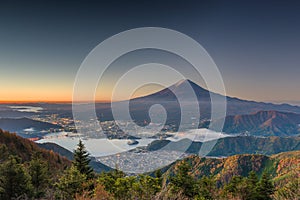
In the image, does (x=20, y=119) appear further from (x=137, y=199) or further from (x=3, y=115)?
(x=137, y=199)

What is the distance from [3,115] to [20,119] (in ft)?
35.8

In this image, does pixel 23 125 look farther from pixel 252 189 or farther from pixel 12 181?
pixel 12 181

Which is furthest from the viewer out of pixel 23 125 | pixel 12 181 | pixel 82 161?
pixel 23 125

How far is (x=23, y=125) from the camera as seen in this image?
508ft

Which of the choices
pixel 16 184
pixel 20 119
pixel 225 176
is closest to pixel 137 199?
pixel 16 184

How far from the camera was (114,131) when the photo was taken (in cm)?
15875

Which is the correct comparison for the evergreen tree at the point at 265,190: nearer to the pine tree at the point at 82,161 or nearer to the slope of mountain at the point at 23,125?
the pine tree at the point at 82,161

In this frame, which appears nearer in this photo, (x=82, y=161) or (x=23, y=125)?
(x=82, y=161)

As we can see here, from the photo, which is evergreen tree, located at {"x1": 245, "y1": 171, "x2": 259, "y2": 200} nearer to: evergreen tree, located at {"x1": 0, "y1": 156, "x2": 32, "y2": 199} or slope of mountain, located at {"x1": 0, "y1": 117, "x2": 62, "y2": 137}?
evergreen tree, located at {"x1": 0, "y1": 156, "x2": 32, "y2": 199}

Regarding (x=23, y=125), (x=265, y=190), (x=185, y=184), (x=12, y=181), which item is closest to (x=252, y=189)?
(x=265, y=190)

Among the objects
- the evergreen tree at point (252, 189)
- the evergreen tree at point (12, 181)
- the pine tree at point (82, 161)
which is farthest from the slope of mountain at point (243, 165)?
the evergreen tree at point (12, 181)

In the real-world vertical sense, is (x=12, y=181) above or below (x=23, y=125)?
above

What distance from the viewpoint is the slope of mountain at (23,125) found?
485 feet

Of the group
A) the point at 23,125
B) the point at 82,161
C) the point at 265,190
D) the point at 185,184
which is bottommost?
the point at 23,125
